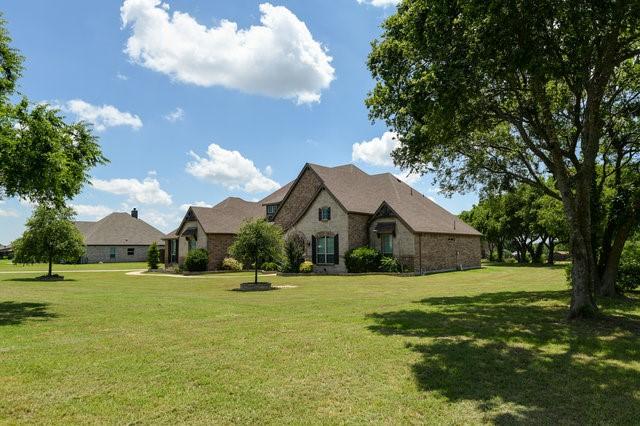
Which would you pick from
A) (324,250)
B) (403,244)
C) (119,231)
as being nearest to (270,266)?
(324,250)

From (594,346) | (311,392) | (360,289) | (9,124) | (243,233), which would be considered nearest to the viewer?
(311,392)

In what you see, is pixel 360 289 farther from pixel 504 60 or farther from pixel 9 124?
pixel 9 124

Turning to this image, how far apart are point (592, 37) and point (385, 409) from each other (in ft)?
35.8

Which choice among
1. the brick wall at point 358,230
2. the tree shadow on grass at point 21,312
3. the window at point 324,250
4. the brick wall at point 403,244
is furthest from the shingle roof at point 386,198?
the tree shadow on grass at point 21,312

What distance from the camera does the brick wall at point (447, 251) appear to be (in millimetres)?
33344

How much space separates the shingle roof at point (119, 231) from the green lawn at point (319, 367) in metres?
59.3

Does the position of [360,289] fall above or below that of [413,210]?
below

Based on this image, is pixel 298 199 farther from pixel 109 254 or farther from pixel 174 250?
pixel 109 254

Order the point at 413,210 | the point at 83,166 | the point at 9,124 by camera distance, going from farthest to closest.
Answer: the point at 413,210 → the point at 83,166 → the point at 9,124

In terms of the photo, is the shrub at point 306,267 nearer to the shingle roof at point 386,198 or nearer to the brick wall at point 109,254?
the shingle roof at point 386,198

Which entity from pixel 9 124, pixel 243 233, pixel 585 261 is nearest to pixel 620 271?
pixel 585 261

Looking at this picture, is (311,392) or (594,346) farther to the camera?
(594,346)

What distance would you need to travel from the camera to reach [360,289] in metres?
22.2

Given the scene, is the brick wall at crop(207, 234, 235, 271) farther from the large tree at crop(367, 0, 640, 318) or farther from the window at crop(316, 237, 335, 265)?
the large tree at crop(367, 0, 640, 318)
